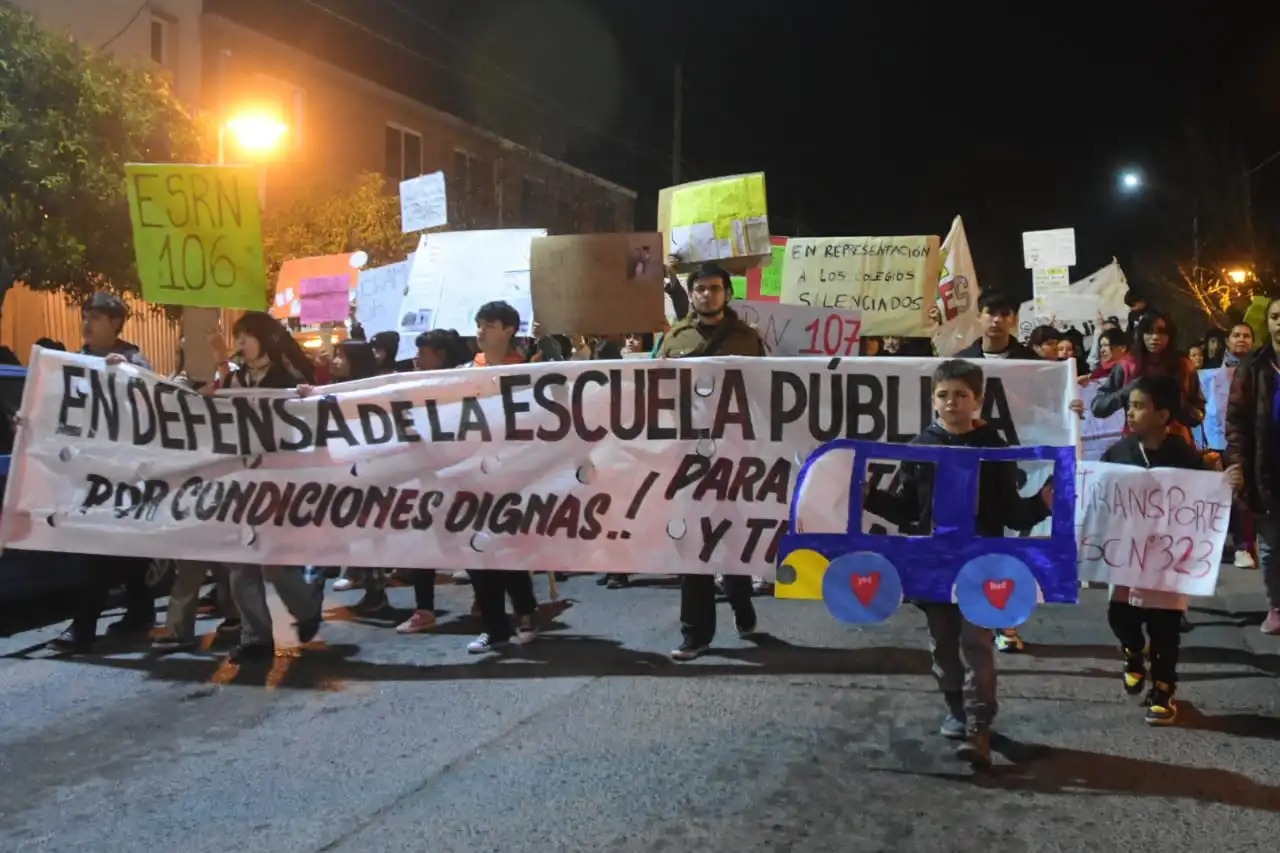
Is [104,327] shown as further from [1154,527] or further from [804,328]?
[1154,527]

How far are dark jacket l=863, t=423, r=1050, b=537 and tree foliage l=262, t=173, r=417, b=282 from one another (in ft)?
61.2

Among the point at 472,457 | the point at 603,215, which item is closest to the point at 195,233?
the point at 472,457

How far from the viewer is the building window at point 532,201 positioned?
33.0m

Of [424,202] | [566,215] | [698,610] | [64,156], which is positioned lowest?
[698,610]

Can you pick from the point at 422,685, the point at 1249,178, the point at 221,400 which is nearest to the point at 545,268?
the point at 221,400

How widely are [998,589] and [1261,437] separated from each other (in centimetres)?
251

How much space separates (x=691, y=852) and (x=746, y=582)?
9.96 ft

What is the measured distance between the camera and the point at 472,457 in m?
5.89

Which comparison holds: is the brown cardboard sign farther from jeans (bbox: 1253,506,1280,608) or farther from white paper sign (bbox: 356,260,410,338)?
white paper sign (bbox: 356,260,410,338)

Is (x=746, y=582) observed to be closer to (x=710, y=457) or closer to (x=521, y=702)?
(x=710, y=457)

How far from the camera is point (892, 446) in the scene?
450 cm

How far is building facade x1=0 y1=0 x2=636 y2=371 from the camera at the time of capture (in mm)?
20078

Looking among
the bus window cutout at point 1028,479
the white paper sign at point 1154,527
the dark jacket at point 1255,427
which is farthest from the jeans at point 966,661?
the dark jacket at point 1255,427

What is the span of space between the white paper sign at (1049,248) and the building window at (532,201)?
19.6 metres
